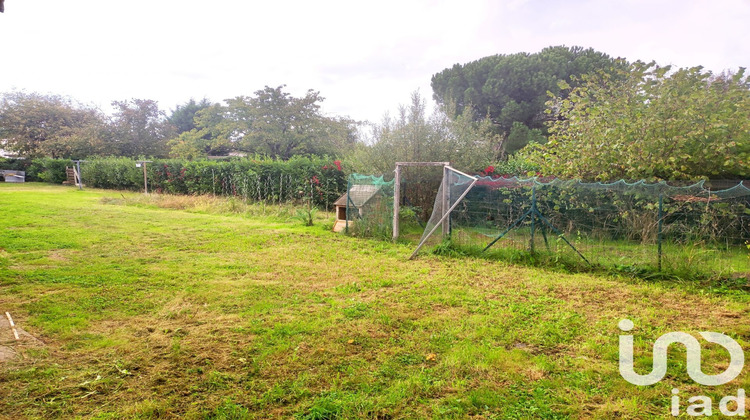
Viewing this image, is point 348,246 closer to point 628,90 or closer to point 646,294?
point 646,294

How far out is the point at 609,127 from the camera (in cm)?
759

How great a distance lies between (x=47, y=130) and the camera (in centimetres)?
2791

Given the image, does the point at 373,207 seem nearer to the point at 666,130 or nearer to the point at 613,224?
the point at 613,224

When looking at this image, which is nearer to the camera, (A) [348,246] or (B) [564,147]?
(A) [348,246]

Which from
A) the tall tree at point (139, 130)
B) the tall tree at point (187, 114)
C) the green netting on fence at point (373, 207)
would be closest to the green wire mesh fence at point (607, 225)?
the green netting on fence at point (373, 207)

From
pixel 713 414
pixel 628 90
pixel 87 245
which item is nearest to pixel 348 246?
pixel 87 245

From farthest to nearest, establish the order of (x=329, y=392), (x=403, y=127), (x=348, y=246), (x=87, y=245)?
1. (x=403, y=127)
2. (x=348, y=246)
3. (x=87, y=245)
4. (x=329, y=392)

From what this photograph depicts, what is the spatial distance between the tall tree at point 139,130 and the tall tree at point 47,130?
97 cm

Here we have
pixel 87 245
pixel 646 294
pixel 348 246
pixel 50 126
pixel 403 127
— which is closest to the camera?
pixel 646 294

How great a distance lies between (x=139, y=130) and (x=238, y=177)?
2017 centimetres

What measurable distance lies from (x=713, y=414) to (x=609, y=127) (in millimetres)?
6617

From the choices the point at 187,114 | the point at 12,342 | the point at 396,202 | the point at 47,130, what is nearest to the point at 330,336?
the point at 12,342

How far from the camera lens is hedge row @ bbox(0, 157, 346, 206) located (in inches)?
471

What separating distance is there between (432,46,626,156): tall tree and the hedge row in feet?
43.9
